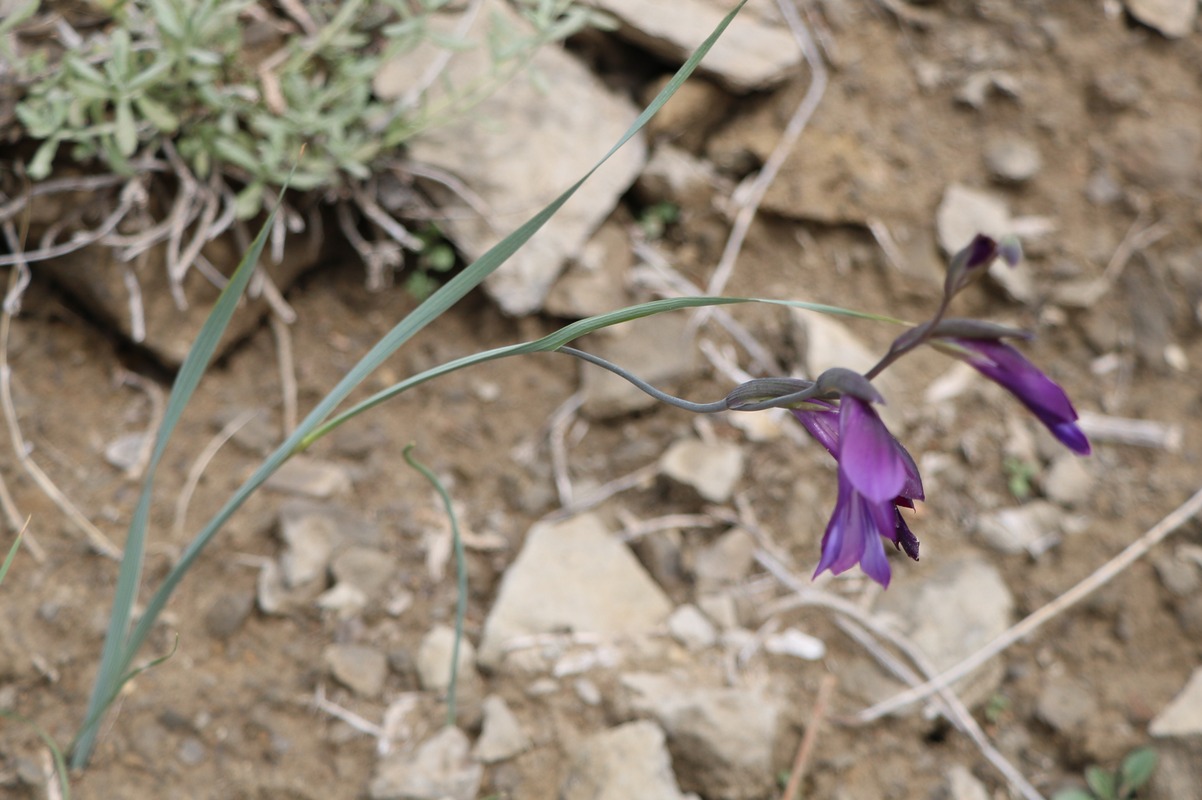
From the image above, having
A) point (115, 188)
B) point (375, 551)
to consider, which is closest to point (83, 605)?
point (375, 551)

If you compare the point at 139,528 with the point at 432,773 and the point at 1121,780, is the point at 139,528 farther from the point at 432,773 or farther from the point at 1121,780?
the point at 1121,780

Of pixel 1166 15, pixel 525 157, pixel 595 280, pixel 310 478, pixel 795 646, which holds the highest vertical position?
pixel 1166 15

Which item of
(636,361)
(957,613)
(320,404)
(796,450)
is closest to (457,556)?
(320,404)

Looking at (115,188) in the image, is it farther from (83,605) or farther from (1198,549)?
(1198,549)

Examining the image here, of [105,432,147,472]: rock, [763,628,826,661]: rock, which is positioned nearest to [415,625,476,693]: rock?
[763,628,826,661]: rock

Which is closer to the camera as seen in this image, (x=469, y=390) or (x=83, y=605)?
(x=83, y=605)

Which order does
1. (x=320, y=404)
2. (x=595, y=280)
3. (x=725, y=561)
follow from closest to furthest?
(x=320, y=404), (x=725, y=561), (x=595, y=280)

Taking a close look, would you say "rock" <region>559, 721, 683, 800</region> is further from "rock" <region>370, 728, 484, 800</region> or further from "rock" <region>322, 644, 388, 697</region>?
"rock" <region>322, 644, 388, 697</region>
